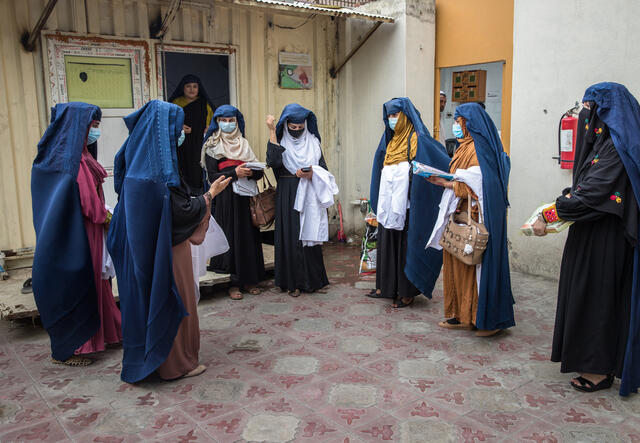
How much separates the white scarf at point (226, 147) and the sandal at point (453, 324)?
2.42 metres

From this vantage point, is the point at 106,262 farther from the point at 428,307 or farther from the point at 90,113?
the point at 428,307

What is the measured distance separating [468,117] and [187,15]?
3.81m

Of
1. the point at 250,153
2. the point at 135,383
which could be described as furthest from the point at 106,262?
the point at 250,153

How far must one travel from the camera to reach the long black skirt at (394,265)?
16.8ft

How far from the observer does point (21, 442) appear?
302 centimetres

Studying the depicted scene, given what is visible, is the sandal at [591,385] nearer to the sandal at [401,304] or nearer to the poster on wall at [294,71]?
the sandal at [401,304]

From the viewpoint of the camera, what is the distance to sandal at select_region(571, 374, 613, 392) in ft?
11.3

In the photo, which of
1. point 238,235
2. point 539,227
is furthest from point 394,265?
point 539,227

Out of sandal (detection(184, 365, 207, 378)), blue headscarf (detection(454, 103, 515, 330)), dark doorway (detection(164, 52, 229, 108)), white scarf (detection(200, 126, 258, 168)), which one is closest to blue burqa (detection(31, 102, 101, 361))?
sandal (detection(184, 365, 207, 378))

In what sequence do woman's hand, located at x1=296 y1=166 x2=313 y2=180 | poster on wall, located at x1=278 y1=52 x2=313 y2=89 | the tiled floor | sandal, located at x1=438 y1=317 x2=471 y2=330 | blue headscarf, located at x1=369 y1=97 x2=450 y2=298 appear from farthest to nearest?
1. poster on wall, located at x1=278 y1=52 x2=313 y2=89
2. woman's hand, located at x1=296 y1=166 x2=313 y2=180
3. blue headscarf, located at x1=369 y1=97 x2=450 y2=298
4. sandal, located at x1=438 y1=317 x2=471 y2=330
5. the tiled floor

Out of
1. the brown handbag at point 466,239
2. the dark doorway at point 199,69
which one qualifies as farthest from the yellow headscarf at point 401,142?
the dark doorway at point 199,69

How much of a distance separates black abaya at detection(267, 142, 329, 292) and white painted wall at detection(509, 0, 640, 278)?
2248mm

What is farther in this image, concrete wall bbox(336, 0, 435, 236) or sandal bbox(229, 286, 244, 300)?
concrete wall bbox(336, 0, 435, 236)

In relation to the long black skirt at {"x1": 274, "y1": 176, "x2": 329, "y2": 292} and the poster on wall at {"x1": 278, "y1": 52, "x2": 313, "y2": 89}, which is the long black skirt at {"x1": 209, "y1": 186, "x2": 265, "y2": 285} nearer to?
the long black skirt at {"x1": 274, "y1": 176, "x2": 329, "y2": 292}
